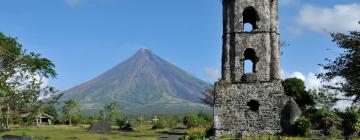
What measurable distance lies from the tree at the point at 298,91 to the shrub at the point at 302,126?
1649 cm

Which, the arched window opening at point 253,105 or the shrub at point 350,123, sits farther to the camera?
the arched window opening at point 253,105

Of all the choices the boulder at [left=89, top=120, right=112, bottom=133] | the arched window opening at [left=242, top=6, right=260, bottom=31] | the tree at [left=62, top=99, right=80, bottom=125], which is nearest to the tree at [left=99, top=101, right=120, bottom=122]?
the tree at [left=62, top=99, right=80, bottom=125]

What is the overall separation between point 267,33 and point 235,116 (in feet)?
14.2

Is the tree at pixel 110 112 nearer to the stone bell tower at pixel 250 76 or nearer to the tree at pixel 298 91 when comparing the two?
the tree at pixel 298 91

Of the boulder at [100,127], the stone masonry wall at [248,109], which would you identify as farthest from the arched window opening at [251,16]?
the boulder at [100,127]

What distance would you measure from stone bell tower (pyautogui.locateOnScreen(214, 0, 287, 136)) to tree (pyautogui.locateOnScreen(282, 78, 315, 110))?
14869mm

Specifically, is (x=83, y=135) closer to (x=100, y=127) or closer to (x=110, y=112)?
(x=100, y=127)

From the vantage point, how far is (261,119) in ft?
86.6

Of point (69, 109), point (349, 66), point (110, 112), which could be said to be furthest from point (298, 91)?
point (110, 112)

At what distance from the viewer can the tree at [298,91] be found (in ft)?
138

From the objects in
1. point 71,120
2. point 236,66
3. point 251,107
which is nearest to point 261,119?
point 251,107

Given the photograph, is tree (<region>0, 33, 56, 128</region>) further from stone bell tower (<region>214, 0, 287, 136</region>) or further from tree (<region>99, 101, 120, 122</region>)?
tree (<region>99, 101, 120, 122</region>)

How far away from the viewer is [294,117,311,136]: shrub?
25219 mm

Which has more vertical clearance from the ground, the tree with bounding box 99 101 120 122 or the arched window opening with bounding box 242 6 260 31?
the arched window opening with bounding box 242 6 260 31
